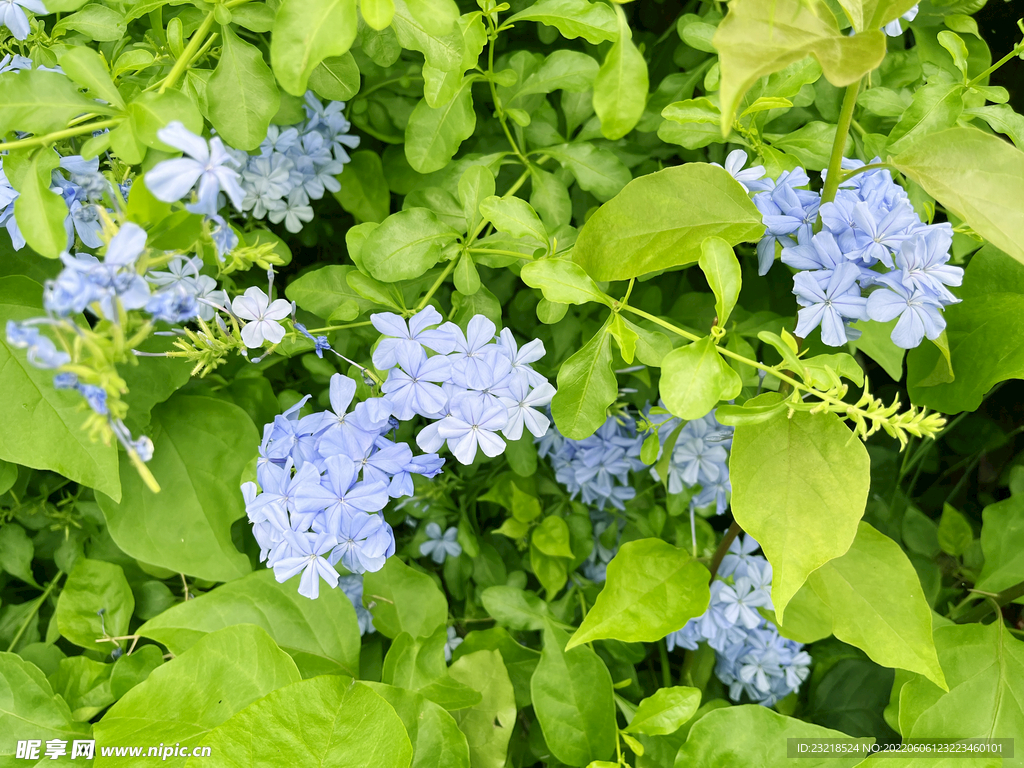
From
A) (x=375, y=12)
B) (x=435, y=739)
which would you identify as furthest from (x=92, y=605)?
(x=375, y=12)

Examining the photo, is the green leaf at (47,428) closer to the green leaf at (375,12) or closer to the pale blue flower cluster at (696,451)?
the green leaf at (375,12)

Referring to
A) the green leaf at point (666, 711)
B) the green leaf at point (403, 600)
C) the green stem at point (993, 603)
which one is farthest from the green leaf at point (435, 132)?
the green stem at point (993, 603)

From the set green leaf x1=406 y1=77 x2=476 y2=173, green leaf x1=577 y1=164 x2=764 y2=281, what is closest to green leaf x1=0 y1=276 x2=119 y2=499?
green leaf x1=406 y1=77 x2=476 y2=173

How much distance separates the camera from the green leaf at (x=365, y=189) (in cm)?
101

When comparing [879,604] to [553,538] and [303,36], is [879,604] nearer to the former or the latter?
[553,538]

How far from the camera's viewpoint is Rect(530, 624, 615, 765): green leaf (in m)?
0.85

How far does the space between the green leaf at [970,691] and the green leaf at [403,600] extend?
0.58 m

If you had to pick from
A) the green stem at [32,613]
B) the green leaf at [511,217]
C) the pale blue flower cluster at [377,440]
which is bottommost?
the green stem at [32,613]

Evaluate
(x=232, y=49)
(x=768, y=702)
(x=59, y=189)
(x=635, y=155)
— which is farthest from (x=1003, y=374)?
(x=59, y=189)

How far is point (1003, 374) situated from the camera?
29.8 inches

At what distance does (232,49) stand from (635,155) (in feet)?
1.64

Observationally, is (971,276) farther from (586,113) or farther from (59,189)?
(59,189)

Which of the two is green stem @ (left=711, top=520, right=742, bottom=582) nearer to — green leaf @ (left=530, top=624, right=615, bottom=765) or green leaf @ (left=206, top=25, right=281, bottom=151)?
green leaf @ (left=530, top=624, right=615, bottom=765)

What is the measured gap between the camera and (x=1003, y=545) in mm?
979
